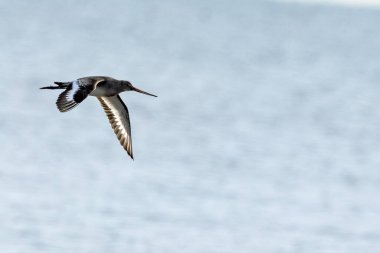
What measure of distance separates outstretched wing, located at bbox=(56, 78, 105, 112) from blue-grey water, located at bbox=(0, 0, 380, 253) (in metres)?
8.97

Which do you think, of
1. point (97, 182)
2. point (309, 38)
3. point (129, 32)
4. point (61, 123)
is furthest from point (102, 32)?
point (97, 182)

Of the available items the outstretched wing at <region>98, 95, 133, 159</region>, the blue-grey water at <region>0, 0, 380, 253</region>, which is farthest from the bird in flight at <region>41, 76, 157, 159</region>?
the blue-grey water at <region>0, 0, 380, 253</region>

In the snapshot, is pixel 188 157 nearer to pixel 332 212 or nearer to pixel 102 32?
pixel 332 212

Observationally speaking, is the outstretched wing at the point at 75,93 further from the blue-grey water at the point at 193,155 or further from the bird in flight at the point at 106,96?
the blue-grey water at the point at 193,155

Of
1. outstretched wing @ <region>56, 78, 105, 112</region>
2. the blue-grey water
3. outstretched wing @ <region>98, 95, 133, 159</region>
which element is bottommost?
outstretched wing @ <region>56, 78, 105, 112</region>

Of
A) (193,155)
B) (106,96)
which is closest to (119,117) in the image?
(106,96)

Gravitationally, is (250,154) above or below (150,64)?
below

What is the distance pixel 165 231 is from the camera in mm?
26266

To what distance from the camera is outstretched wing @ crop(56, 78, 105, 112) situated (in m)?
14.2

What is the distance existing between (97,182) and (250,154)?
7599 millimetres

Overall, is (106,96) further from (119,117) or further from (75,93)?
(75,93)

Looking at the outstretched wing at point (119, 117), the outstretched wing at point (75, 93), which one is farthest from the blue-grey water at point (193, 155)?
the outstretched wing at point (75, 93)

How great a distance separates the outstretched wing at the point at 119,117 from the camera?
16656 mm

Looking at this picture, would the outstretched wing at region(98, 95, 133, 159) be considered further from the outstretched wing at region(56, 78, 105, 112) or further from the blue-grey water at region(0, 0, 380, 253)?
the blue-grey water at region(0, 0, 380, 253)
